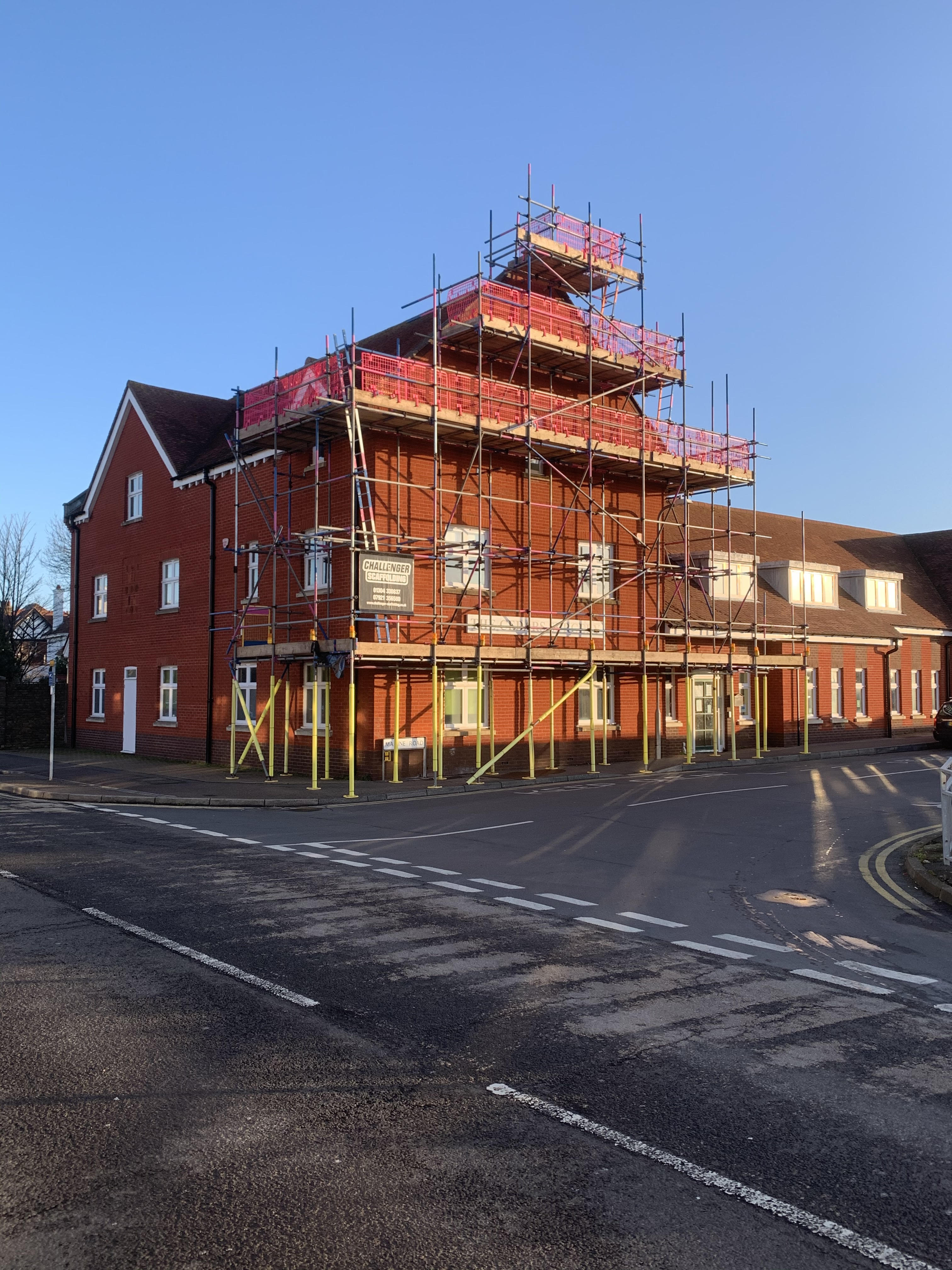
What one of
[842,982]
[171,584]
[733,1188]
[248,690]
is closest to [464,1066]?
[733,1188]

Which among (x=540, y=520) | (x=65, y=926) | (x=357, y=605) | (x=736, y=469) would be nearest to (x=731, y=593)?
(x=736, y=469)

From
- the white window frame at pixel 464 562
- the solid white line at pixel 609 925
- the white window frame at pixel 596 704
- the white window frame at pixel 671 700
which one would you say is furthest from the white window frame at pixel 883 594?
the solid white line at pixel 609 925

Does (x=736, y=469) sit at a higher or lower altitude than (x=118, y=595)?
higher

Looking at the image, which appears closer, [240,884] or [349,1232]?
[349,1232]

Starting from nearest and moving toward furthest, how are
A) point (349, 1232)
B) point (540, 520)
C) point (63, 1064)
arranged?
point (349, 1232) → point (63, 1064) → point (540, 520)

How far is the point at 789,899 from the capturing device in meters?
10.3

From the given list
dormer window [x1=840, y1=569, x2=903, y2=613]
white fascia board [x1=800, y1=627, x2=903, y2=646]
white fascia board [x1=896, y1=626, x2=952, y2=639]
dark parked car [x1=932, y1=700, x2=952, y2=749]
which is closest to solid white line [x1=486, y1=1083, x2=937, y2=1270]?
white fascia board [x1=800, y1=627, x2=903, y2=646]

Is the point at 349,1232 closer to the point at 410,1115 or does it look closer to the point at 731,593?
the point at 410,1115

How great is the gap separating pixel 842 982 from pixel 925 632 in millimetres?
Answer: 36809

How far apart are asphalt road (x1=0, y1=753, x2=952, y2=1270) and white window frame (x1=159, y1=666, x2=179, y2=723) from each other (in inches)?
704

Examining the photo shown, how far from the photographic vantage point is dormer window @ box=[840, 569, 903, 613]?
40219mm

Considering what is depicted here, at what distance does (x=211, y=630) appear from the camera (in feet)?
89.4

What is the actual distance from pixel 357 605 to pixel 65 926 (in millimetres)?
13269

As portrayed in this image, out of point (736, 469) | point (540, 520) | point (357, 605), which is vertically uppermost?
point (736, 469)
